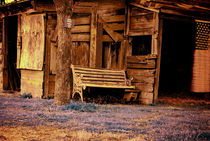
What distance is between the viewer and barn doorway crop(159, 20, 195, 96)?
44.0ft

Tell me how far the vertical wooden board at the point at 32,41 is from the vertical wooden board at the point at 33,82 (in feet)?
0.93

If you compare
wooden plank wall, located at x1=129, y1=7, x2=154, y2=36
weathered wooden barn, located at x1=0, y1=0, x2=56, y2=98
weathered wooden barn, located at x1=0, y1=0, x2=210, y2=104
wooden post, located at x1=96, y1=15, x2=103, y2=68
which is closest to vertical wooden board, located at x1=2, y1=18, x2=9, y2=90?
weathered wooden barn, located at x1=0, y1=0, x2=56, y2=98

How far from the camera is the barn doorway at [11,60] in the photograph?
11.7 metres

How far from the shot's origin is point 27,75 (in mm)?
9984

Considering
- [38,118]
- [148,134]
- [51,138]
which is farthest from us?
[38,118]

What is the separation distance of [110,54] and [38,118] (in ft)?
16.0

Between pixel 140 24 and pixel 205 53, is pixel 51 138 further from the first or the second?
pixel 205 53

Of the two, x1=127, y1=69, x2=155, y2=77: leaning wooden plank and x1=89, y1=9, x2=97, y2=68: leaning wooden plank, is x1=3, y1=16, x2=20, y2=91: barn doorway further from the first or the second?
x1=127, y1=69, x2=155, y2=77: leaning wooden plank

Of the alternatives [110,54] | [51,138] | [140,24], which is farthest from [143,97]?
[51,138]

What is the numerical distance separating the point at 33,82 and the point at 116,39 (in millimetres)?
3990

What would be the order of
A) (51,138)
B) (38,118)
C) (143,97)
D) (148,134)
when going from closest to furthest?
(51,138) → (148,134) → (38,118) → (143,97)

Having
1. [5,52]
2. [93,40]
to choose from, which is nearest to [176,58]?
[93,40]

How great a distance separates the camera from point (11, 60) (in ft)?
39.9

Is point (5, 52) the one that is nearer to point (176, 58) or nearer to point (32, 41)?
point (32, 41)
